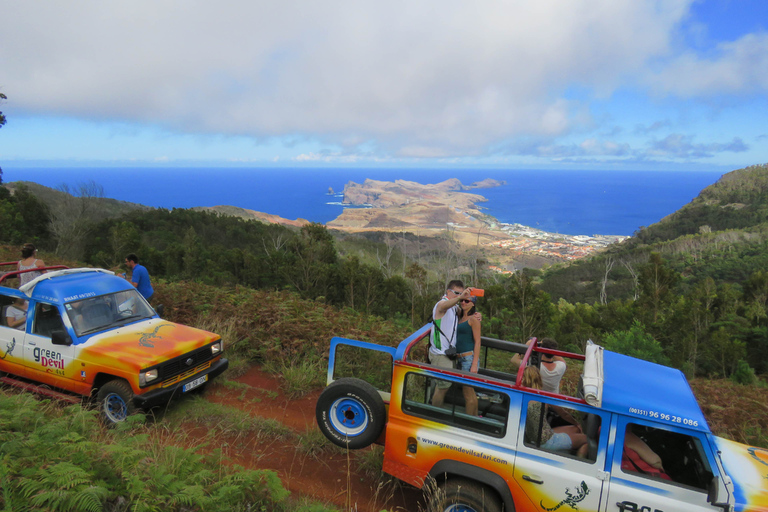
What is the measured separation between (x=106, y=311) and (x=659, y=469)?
7.04 m

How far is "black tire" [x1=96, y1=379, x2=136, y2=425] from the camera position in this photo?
214 inches

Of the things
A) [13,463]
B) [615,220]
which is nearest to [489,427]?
[13,463]

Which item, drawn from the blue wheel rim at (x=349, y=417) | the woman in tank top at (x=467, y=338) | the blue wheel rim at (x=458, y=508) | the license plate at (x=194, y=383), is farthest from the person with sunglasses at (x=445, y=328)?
the license plate at (x=194, y=383)

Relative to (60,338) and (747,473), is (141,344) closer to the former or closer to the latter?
(60,338)

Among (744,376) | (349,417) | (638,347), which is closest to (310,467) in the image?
(349,417)

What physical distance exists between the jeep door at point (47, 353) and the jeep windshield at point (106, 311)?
19 cm

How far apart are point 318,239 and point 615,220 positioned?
149819 mm

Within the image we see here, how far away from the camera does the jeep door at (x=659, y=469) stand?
3240mm

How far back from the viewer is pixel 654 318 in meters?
18.2

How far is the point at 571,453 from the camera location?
3818mm

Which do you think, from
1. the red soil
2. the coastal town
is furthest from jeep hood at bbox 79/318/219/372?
the coastal town

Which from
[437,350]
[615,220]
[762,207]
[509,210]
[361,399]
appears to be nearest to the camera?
[361,399]

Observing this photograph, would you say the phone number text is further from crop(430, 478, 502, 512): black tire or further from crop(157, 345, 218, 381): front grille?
crop(157, 345, 218, 381): front grille

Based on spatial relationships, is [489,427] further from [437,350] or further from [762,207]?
[762,207]
